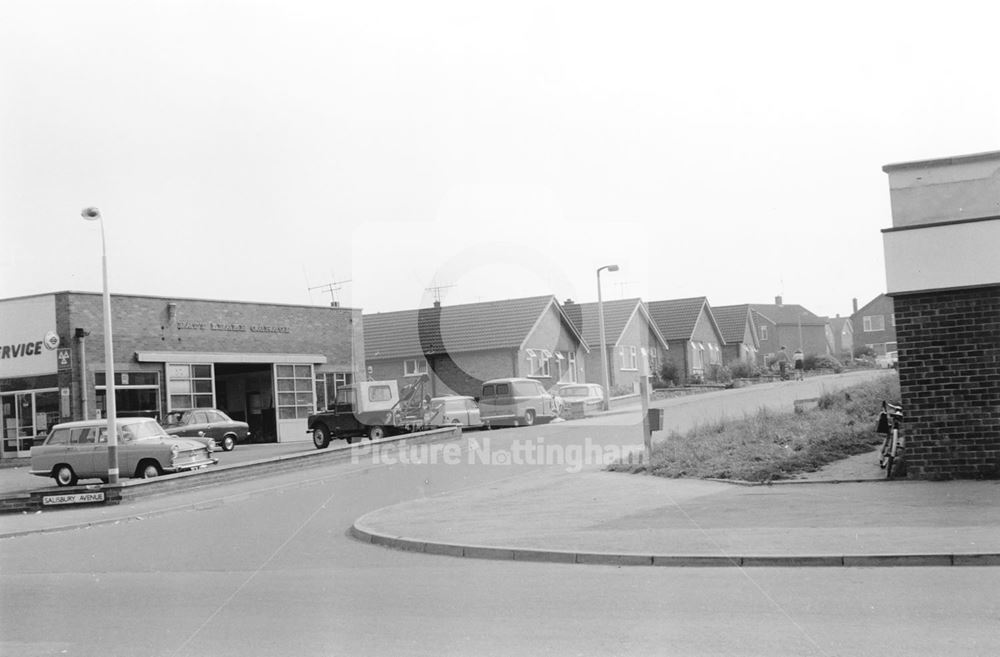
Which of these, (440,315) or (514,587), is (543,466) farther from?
(440,315)

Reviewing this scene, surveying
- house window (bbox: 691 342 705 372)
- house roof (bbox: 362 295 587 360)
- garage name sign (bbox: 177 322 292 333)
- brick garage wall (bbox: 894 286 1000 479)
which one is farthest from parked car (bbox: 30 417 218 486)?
house window (bbox: 691 342 705 372)

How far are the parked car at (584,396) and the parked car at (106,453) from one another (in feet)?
65.4

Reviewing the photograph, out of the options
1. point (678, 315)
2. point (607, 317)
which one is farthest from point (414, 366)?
point (678, 315)

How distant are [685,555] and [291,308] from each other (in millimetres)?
34411

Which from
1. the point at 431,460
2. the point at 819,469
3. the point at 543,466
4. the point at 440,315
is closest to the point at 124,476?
the point at 431,460

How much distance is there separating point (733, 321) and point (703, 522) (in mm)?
76630

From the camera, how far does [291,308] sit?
139 feet

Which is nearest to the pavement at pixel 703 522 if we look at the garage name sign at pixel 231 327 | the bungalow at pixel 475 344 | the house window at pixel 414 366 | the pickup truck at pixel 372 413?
the pickup truck at pixel 372 413

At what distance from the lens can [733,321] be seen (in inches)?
3403

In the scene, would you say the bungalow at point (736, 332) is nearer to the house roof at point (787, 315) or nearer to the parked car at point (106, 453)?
the house roof at point (787, 315)

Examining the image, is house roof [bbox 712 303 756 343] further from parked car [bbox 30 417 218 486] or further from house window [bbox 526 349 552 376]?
parked car [bbox 30 417 218 486]

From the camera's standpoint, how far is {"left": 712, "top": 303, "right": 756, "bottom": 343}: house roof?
278 ft

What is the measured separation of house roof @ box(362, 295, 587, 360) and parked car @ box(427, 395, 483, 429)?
52.5 feet

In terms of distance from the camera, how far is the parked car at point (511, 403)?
3550 cm
